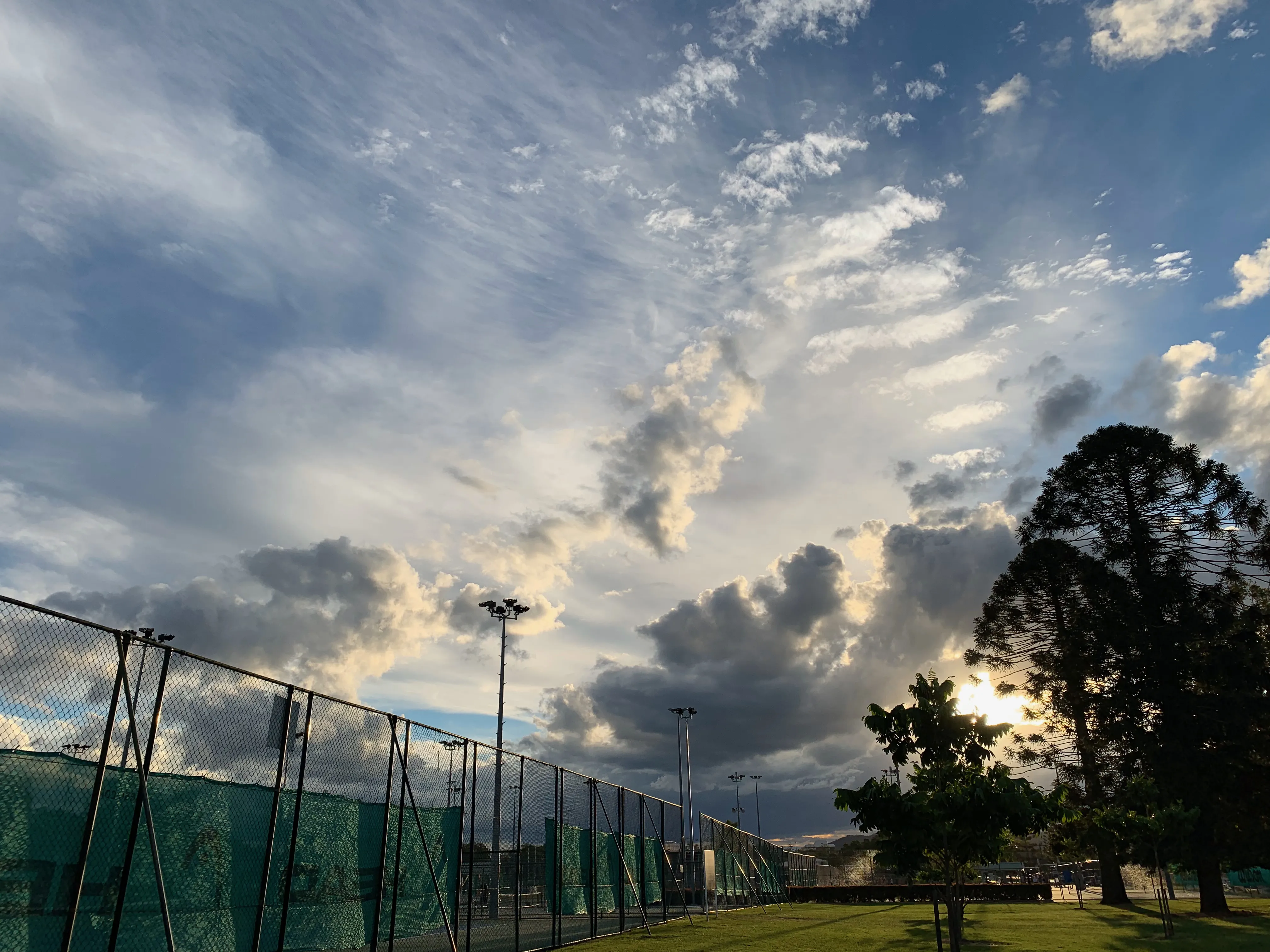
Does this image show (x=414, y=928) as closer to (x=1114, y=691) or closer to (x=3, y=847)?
(x=3, y=847)

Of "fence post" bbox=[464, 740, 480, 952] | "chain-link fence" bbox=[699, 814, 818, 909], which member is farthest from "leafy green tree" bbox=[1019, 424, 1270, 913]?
"fence post" bbox=[464, 740, 480, 952]

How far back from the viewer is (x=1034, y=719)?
39438 mm

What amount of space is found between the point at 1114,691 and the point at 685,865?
67.0 ft

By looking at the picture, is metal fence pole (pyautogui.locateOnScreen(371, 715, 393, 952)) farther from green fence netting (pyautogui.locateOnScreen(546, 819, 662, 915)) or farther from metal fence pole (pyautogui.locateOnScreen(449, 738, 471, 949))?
green fence netting (pyautogui.locateOnScreen(546, 819, 662, 915))

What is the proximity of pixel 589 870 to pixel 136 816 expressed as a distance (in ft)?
55.4

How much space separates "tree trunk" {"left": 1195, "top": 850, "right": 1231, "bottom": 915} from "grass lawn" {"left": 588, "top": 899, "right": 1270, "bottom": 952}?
0.78 meters

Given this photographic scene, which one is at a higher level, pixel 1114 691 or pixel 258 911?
pixel 1114 691

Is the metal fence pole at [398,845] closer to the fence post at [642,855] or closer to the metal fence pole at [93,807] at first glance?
the metal fence pole at [93,807]

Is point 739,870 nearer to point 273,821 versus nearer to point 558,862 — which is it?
point 558,862

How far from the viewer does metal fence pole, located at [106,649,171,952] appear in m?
8.09

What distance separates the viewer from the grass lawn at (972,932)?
67.0 feet

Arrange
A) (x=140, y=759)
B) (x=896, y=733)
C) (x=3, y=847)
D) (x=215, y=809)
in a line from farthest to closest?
(x=896, y=733) < (x=215, y=809) < (x=140, y=759) < (x=3, y=847)

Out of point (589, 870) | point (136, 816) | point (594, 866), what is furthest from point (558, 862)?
point (136, 816)

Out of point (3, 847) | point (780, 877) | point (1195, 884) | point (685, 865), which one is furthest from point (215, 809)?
point (1195, 884)
